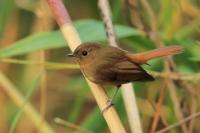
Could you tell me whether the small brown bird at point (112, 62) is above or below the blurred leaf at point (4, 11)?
below

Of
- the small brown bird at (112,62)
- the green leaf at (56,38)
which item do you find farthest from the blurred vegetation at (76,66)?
the small brown bird at (112,62)

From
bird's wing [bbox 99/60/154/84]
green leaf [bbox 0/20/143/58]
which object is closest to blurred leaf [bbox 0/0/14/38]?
green leaf [bbox 0/20/143/58]

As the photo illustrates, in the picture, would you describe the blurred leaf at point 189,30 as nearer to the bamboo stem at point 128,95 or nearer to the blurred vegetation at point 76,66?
the blurred vegetation at point 76,66

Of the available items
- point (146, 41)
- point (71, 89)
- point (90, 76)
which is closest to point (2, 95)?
point (71, 89)

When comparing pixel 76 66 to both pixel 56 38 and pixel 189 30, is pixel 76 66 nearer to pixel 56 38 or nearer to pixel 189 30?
pixel 56 38

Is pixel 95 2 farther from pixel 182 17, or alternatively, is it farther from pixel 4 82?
pixel 4 82

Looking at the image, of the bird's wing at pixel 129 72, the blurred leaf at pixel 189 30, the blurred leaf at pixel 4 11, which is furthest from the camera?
the blurred leaf at pixel 4 11
